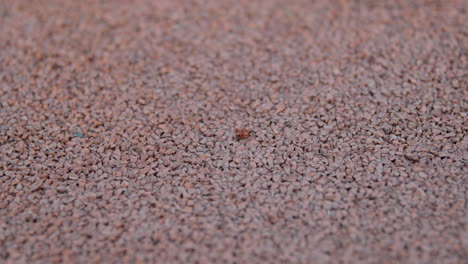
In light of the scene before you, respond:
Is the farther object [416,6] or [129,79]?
[416,6]

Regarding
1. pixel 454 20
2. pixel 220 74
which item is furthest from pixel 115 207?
pixel 454 20

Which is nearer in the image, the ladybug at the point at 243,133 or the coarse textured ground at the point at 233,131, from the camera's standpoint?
the coarse textured ground at the point at 233,131

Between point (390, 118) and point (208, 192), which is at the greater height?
point (390, 118)

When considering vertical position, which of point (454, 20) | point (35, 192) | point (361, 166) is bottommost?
point (35, 192)

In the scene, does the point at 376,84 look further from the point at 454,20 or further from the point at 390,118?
the point at 454,20

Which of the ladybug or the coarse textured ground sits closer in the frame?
the coarse textured ground

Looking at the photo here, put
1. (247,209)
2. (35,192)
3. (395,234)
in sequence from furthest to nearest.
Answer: (35,192), (247,209), (395,234)

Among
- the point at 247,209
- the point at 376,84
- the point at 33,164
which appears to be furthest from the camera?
the point at 376,84
